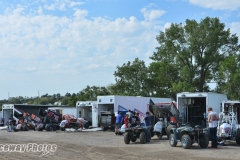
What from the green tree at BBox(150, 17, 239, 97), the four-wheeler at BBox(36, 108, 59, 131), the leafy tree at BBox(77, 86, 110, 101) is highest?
the green tree at BBox(150, 17, 239, 97)

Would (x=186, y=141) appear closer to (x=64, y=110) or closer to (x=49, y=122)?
(x=49, y=122)

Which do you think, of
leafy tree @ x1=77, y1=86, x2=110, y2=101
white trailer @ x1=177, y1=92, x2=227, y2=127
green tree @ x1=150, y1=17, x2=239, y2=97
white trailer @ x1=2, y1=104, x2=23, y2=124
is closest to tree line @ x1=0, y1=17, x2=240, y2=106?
green tree @ x1=150, y1=17, x2=239, y2=97

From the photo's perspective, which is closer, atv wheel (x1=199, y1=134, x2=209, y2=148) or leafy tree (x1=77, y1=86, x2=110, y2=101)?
atv wheel (x1=199, y1=134, x2=209, y2=148)

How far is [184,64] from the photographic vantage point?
1692 inches

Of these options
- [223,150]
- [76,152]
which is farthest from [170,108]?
[76,152]

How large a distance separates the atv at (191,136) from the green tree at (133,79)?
28.8m

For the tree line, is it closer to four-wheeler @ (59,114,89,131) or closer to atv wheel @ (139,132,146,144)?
four-wheeler @ (59,114,89,131)

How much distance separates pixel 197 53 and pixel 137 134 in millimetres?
26706

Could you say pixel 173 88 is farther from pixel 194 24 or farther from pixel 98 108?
pixel 98 108

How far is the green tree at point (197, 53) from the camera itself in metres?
41.6

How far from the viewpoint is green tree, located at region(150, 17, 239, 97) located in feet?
136

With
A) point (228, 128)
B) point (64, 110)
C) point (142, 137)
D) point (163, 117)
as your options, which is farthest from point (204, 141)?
point (64, 110)

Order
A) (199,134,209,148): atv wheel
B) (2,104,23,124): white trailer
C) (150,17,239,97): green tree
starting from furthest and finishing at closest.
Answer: (150,17,239,97): green tree
(2,104,23,124): white trailer
(199,134,209,148): atv wheel

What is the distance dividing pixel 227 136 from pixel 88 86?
42.4 m
